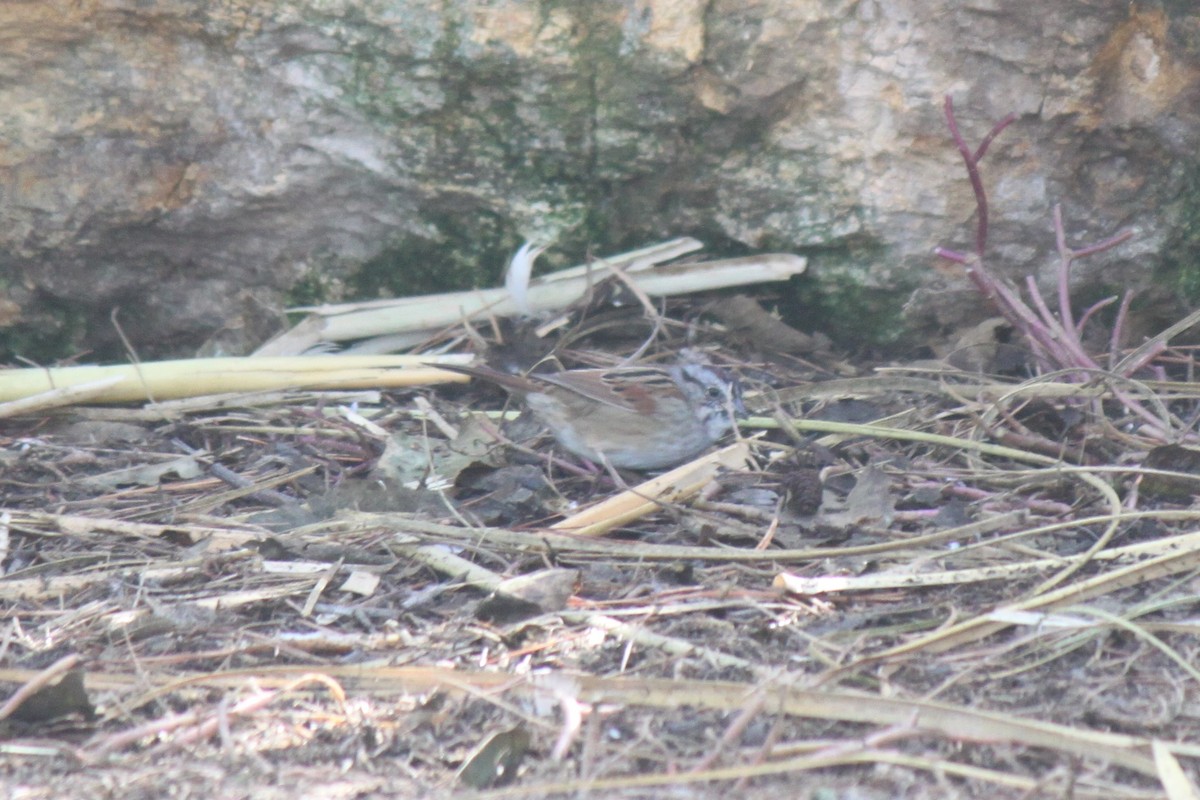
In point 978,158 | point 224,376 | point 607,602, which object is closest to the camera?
point 607,602

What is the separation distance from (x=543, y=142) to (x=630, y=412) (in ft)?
3.58

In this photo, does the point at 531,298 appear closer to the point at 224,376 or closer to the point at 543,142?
the point at 543,142

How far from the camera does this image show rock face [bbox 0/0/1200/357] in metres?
4.53

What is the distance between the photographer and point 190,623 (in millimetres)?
3107

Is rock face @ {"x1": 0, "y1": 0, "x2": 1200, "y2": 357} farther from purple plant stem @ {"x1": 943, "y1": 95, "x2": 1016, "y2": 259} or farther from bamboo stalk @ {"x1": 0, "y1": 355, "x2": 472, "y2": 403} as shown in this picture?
bamboo stalk @ {"x1": 0, "y1": 355, "x2": 472, "y2": 403}

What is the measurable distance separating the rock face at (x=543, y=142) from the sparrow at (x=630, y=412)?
30.8 inches

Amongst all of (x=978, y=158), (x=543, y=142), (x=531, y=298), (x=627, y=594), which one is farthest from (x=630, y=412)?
(x=978, y=158)

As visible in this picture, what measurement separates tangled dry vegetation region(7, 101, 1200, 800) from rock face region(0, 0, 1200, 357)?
0.45 meters

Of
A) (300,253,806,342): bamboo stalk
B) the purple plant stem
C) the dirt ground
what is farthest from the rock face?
the dirt ground

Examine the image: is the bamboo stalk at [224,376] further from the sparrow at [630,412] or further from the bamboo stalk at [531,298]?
the sparrow at [630,412]

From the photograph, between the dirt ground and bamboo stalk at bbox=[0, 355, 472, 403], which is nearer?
the dirt ground

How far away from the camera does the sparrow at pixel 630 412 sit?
437cm

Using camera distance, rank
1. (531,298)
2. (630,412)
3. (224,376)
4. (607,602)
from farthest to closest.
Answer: (531,298) → (224,376) → (630,412) → (607,602)

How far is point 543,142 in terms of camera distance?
478 cm
